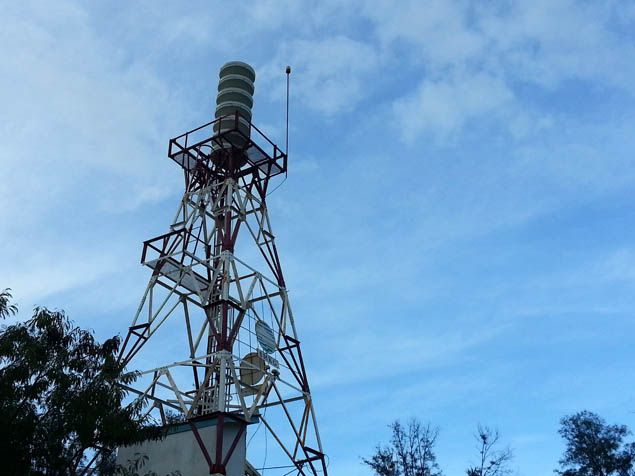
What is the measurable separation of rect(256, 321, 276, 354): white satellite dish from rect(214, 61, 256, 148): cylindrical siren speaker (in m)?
7.73

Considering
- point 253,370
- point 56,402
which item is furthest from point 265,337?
point 56,402

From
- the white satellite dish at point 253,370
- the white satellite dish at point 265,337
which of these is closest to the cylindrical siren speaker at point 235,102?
the white satellite dish at point 265,337

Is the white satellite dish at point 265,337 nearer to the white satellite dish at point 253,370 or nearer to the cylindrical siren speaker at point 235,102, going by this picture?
the white satellite dish at point 253,370

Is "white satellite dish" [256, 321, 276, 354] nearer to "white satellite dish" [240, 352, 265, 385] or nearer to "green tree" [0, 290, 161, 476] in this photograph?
"white satellite dish" [240, 352, 265, 385]

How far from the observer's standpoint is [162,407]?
951 inches

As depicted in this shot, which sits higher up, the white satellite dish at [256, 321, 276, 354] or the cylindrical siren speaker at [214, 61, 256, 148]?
the cylindrical siren speaker at [214, 61, 256, 148]

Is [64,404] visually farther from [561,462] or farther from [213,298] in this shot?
[561,462]

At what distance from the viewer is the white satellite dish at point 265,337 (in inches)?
1014

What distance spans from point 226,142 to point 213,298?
6.60 m

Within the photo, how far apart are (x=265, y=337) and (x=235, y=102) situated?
1011 cm

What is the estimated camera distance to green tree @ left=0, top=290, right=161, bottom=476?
16422 millimetres

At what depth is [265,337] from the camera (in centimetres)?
2602

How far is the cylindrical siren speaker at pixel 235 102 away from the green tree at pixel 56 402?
13284mm

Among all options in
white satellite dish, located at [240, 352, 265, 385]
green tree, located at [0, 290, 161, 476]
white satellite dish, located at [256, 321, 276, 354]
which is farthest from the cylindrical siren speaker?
green tree, located at [0, 290, 161, 476]
